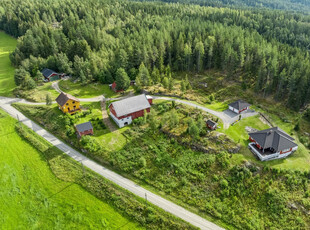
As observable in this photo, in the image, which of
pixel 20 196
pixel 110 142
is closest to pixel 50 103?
pixel 110 142

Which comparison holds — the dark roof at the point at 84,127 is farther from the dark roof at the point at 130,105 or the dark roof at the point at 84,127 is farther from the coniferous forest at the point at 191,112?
the dark roof at the point at 130,105

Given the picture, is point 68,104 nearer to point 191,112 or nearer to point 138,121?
point 138,121

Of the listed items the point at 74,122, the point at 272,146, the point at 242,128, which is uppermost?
the point at 74,122

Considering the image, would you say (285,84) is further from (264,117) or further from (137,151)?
(137,151)

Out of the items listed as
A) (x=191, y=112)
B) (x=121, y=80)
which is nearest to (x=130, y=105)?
(x=121, y=80)

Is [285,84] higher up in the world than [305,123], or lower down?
higher up

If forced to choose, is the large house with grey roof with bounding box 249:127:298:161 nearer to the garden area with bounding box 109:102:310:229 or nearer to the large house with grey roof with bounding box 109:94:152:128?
the garden area with bounding box 109:102:310:229

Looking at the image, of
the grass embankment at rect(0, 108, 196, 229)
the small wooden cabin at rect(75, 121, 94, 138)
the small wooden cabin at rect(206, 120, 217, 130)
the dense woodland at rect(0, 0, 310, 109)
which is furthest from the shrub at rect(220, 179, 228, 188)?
the dense woodland at rect(0, 0, 310, 109)
